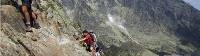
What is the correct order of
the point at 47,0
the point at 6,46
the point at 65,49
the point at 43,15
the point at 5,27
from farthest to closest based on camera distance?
the point at 47,0, the point at 43,15, the point at 65,49, the point at 5,27, the point at 6,46

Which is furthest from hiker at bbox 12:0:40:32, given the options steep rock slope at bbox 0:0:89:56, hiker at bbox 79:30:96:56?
hiker at bbox 79:30:96:56

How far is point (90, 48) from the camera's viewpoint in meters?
40.1

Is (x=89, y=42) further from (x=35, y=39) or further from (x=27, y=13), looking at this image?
(x=27, y=13)

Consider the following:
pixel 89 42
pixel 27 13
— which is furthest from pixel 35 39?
pixel 89 42

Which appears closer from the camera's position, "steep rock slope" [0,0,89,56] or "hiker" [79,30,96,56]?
"steep rock slope" [0,0,89,56]

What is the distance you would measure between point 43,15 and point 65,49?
4.64 metres

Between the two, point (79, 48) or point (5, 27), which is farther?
point (79, 48)

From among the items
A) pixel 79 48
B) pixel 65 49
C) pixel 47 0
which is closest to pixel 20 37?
pixel 65 49

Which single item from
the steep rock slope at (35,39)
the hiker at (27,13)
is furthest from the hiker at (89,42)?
the hiker at (27,13)

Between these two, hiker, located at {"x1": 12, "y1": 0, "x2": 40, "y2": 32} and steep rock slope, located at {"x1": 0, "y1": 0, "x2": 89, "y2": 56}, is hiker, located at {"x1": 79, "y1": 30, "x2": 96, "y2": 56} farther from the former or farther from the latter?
hiker, located at {"x1": 12, "y1": 0, "x2": 40, "y2": 32}

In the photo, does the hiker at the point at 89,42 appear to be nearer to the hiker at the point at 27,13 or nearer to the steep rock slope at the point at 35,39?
the steep rock slope at the point at 35,39

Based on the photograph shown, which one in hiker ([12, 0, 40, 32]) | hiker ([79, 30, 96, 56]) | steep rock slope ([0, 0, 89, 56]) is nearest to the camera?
steep rock slope ([0, 0, 89, 56])

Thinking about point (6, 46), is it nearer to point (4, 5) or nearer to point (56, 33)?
point (4, 5)

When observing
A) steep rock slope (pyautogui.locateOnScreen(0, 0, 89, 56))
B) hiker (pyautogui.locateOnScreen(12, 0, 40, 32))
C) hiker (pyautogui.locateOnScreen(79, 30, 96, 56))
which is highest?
hiker (pyautogui.locateOnScreen(12, 0, 40, 32))
